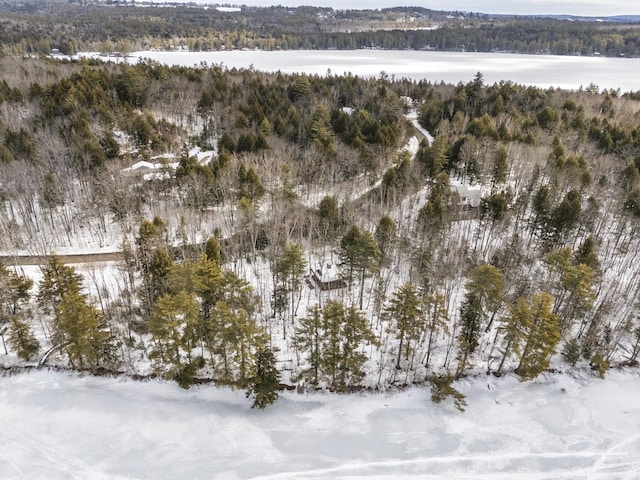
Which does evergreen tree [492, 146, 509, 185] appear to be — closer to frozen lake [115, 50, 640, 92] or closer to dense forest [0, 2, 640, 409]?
dense forest [0, 2, 640, 409]

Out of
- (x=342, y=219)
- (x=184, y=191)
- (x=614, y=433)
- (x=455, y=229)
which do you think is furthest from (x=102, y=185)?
(x=614, y=433)

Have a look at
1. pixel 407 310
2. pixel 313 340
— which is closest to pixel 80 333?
pixel 313 340

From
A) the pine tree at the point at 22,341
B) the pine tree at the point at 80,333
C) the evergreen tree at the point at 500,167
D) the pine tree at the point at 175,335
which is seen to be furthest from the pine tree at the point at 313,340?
the evergreen tree at the point at 500,167

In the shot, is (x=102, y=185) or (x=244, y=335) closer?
(x=244, y=335)

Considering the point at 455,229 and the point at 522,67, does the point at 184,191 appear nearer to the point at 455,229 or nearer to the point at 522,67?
the point at 455,229

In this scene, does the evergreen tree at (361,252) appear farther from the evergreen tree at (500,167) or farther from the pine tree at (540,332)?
the evergreen tree at (500,167)

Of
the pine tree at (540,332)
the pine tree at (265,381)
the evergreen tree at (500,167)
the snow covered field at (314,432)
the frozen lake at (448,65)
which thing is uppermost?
the frozen lake at (448,65)
